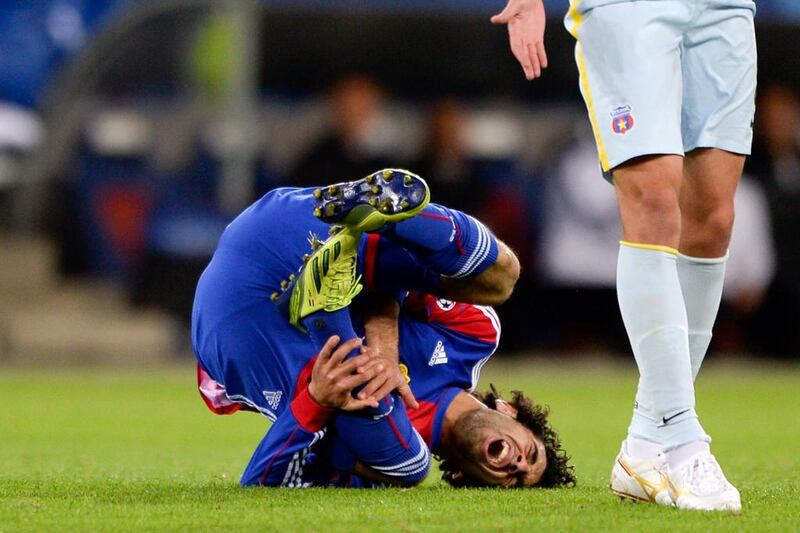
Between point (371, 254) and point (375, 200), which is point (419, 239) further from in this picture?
point (375, 200)

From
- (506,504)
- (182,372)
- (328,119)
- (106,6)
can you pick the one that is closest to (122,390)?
(182,372)

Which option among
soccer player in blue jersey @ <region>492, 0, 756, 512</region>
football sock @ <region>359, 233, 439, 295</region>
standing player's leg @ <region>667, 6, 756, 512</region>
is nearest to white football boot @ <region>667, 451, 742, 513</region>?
soccer player in blue jersey @ <region>492, 0, 756, 512</region>

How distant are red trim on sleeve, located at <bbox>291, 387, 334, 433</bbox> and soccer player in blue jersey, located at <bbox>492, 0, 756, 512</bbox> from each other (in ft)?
3.20

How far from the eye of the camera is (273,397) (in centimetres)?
504

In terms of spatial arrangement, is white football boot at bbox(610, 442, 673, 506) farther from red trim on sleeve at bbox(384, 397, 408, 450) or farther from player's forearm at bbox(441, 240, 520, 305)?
player's forearm at bbox(441, 240, 520, 305)

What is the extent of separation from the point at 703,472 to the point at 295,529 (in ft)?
3.80

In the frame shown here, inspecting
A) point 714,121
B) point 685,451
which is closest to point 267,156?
point 714,121

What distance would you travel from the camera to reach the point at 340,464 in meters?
4.92

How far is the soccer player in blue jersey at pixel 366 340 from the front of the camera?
4645mm

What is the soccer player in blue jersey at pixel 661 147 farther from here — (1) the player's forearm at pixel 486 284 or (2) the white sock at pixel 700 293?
(1) the player's forearm at pixel 486 284

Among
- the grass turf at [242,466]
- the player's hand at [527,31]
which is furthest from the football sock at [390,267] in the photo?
the player's hand at [527,31]

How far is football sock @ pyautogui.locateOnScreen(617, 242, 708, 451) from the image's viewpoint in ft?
13.6

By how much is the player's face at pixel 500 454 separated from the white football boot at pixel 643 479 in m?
0.71

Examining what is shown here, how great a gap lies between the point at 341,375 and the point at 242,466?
1.35 metres
